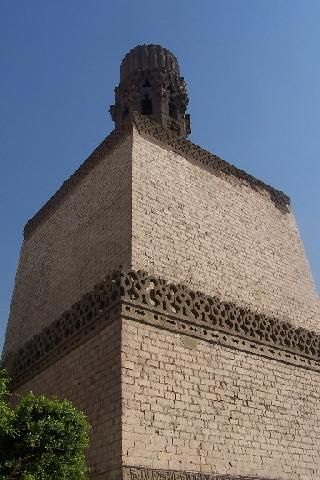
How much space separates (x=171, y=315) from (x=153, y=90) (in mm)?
7687

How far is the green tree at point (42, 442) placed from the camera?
225 inches

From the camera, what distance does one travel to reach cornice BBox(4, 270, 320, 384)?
7.72 metres

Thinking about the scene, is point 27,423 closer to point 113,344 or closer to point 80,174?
point 113,344

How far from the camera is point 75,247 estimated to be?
416 inches

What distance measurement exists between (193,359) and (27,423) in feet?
9.29

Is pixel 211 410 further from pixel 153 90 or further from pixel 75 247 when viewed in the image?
pixel 153 90

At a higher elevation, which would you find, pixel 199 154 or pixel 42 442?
pixel 199 154

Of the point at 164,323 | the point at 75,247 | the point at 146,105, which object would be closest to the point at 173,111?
the point at 146,105

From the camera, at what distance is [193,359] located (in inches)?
310

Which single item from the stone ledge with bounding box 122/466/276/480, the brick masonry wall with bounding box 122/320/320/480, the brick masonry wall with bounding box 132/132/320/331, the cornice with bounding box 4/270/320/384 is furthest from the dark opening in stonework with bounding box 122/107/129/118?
the stone ledge with bounding box 122/466/276/480

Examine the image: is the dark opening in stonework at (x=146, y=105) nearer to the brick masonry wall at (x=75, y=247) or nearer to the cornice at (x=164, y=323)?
the brick masonry wall at (x=75, y=247)

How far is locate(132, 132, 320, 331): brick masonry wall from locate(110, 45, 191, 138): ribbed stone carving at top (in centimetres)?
266

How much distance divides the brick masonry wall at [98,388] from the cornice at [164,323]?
218mm

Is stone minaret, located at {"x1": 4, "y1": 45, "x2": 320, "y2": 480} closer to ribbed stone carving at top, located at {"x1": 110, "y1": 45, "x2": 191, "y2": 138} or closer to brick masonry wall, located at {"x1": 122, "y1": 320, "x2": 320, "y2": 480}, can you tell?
brick masonry wall, located at {"x1": 122, "y1": 320, "x2": 320, "y2": 480}
